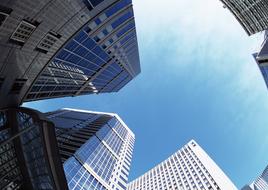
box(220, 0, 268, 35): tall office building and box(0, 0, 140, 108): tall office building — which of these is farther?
box(220, 0, 268, 35): tall office building

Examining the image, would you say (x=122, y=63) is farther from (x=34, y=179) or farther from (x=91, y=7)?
(x=34, y=179)

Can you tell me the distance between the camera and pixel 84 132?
289 feet

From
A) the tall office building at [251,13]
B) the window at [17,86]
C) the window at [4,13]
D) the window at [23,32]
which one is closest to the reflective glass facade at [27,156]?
the window at [17,86]

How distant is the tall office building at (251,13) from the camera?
7600 centimetres

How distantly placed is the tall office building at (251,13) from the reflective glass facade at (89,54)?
1446 inches

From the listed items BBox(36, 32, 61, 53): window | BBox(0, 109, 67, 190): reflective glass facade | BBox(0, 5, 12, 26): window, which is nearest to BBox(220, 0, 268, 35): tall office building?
BBox(36, 32, 61, 53): window

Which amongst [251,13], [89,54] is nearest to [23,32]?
[89,54]

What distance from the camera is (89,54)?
194 feet

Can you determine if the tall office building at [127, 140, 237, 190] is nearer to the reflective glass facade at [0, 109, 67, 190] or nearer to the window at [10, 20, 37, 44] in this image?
the reflective glass facade at [0, 109, 67, 190]

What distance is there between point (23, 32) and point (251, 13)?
7865cm

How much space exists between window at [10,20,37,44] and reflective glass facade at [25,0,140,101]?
Result: 30.9 feet

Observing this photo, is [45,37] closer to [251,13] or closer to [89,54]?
[89,54]

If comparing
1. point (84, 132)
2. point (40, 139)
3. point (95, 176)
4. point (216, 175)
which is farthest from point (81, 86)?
point (216, 175)

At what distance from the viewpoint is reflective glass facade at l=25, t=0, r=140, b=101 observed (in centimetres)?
4516
